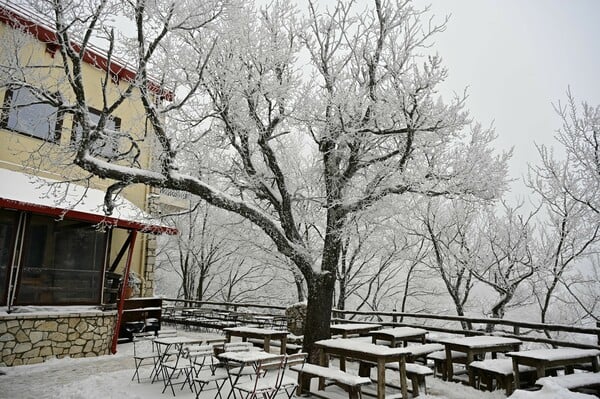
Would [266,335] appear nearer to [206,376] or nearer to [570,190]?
[206,376]

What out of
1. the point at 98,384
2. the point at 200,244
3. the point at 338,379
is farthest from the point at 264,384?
the point at 200,244

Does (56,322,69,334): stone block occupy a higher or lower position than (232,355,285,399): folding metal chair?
higher

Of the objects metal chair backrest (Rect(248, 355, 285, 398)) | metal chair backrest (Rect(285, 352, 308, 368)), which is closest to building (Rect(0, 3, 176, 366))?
metal chair backrest (Rect(248, 355, 285, 398))

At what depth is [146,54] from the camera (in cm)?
734

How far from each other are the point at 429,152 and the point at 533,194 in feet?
22.0

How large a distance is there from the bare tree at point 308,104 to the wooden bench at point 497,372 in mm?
2697

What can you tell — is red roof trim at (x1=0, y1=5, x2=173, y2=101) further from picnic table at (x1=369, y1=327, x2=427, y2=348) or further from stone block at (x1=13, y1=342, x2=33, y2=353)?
picnic table at (x1=369, y1=327, x2=427, y2=348)

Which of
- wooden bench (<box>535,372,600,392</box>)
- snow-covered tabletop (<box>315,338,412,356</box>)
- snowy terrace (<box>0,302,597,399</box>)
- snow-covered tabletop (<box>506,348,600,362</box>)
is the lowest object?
snowy terrace (<box>0,302,597,399</box>)

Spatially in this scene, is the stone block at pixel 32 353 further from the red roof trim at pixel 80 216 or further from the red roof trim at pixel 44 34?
the red roof trim at pixel 44 34

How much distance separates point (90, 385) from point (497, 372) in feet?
20.3

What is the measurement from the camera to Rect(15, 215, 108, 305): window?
9.06 meters

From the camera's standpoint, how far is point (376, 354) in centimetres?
540

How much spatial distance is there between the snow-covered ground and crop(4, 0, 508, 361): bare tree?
246 centimetres

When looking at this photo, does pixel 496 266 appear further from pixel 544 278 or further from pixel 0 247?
pixel 0 247
